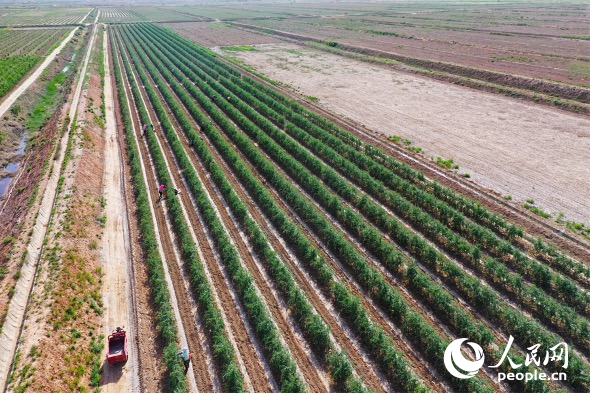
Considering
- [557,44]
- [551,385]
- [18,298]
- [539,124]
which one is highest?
[557,44]

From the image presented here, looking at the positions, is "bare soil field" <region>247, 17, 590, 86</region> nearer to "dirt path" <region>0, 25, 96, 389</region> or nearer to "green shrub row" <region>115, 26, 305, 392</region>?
"green shrub row" <region>115, 26, 305, 392</region>

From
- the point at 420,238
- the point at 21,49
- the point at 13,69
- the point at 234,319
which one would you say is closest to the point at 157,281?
the point at 234,319

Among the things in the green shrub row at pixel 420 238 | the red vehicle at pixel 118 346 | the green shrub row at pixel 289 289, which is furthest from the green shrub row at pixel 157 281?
the green shrub row at pixel 420 238

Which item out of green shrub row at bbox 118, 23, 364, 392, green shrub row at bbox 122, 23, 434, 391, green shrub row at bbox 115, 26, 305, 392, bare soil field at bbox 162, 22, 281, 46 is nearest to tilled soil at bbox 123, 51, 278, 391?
green shrub row at bbox 115, 26, 305, 392

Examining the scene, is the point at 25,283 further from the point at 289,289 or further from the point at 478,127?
the point at 478,127

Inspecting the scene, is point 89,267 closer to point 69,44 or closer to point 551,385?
point 551,385

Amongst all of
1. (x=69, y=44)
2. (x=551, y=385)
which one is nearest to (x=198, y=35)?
(x=69, y=44)
